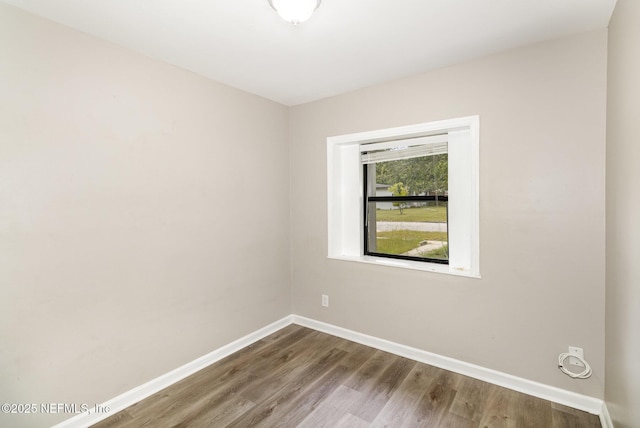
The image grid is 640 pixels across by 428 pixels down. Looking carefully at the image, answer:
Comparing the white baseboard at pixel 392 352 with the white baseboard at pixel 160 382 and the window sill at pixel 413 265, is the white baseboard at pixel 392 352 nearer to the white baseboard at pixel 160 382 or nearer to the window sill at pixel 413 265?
the white baseboard at pixel 160 382

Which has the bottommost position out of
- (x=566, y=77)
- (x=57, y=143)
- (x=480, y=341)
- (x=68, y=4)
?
(x=480, y=341)

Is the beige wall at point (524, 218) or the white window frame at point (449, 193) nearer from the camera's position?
the beige wall at point (524, 218)

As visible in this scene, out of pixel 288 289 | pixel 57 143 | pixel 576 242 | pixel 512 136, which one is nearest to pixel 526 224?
pixel 576 242

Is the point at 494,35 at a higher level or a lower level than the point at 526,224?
higher

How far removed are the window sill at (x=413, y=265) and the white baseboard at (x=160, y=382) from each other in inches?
45.8

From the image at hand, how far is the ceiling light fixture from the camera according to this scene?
1479mm

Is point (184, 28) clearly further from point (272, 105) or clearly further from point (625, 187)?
point (625, 187)

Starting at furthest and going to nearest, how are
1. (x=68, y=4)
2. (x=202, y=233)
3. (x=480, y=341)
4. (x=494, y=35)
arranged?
(x=202, y=233) < (x=480, y=341) < (x=494, y=35) < (x=68, y=4)

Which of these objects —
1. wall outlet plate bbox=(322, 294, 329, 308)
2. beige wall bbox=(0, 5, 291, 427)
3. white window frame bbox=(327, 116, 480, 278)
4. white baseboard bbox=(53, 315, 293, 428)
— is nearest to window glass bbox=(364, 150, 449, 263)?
white window frame bbox=(327, 116, 480, 278)

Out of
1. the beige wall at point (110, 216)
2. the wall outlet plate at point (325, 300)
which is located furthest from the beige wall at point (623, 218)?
the beige wall at point (110, 216)

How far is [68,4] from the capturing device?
1612mm

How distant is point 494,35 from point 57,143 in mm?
2791

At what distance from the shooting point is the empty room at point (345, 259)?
1657mm

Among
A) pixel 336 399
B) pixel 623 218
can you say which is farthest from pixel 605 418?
pixel 336 399
